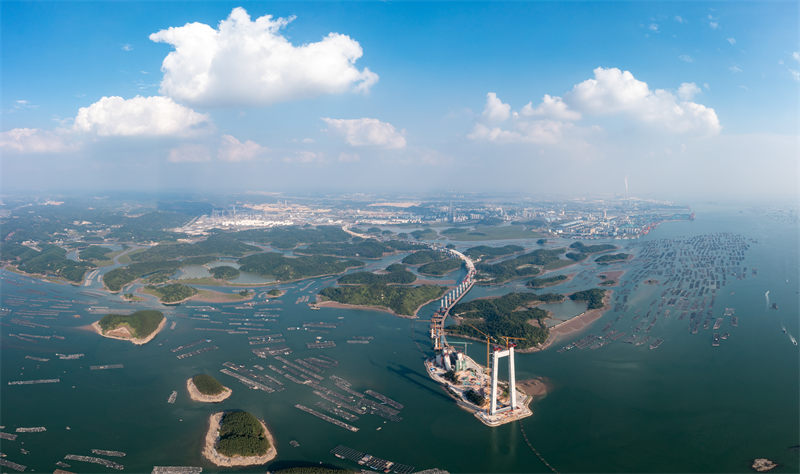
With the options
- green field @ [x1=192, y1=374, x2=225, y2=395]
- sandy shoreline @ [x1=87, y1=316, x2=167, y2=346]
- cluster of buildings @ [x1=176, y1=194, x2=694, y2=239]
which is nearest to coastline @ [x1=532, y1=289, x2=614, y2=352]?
green field @ [x1=192, y1=374, x2=225, y2=395]

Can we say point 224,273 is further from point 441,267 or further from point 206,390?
point 206,390

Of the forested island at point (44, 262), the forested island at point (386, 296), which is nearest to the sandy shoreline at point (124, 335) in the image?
the forested island at point (386, 296)

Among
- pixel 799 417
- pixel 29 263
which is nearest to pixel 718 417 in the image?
pixel 799 417

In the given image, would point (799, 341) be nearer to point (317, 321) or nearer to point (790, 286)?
point (790, 286)

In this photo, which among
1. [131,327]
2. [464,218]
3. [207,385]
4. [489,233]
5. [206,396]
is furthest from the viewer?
[464,218]

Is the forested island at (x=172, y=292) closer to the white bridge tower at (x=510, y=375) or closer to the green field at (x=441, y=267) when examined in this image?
Result: the green field at (x=441, y=267)

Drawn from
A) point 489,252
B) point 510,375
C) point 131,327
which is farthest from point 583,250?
point 131,327

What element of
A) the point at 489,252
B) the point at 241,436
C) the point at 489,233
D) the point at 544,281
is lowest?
the point at 241,436
